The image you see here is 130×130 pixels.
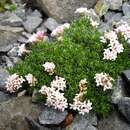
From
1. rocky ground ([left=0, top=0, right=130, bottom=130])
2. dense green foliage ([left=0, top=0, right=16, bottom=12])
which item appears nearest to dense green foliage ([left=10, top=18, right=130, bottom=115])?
rocky ground ([left=0, top=0, right=130, bottom=130])

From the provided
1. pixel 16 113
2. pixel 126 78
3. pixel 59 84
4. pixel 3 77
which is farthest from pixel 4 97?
pixel 126 78

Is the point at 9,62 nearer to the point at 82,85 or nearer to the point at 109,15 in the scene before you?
the point at 82,85

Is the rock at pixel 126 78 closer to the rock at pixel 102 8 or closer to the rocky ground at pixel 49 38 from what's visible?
the rocky ground at pixel 49 38

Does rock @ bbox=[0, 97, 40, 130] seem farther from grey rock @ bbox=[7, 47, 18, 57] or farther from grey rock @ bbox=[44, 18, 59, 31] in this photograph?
grey rock @ bbox=[44, 18, 59, 31]

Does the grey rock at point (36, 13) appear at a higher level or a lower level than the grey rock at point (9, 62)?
higher

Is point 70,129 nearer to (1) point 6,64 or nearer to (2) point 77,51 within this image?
(2) point 77,51

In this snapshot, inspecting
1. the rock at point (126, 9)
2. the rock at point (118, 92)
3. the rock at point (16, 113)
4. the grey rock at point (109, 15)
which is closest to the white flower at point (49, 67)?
the rock at point (16, 113)
